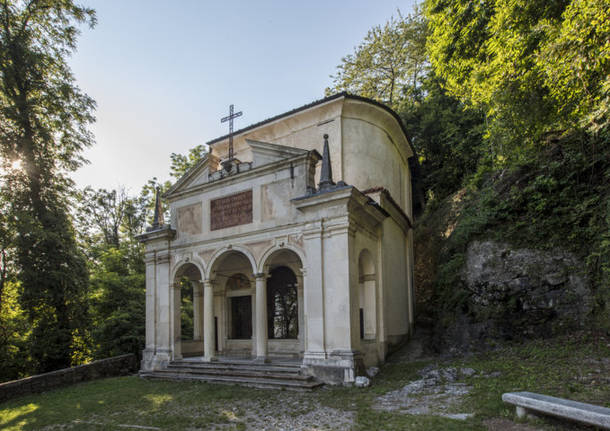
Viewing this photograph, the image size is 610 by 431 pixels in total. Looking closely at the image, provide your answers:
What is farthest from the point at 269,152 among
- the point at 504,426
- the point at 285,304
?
the point at 504,426

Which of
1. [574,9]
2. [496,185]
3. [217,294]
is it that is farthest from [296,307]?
[574,9]

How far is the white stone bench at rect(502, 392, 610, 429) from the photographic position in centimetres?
451

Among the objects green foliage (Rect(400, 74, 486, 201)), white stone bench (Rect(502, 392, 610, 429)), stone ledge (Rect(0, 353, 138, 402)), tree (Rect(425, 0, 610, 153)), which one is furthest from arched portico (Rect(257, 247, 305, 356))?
green foliage (Rect(400, 74, 486, 201))

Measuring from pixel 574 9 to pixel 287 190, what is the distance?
7.50 meters

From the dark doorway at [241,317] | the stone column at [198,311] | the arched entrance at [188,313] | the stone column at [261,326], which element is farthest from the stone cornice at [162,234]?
the stone column at [261,326]

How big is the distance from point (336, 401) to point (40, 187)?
15.2 m

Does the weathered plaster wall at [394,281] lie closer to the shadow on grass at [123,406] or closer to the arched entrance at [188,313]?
the shadow on grass at [123,406]

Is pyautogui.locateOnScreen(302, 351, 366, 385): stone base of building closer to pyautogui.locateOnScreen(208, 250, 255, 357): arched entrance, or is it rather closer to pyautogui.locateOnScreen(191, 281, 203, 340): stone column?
pyautogui.locateOnScreen(208, 250, 255, 357): arched entrance

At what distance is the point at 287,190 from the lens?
1120 cm

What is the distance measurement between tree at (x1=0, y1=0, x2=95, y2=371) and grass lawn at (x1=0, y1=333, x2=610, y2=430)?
529cm

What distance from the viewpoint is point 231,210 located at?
40.5ft

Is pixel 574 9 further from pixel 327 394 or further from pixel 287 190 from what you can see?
pixel 327 394

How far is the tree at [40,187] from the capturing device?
15.4 meters

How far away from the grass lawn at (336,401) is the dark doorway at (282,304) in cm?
369
